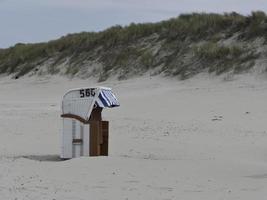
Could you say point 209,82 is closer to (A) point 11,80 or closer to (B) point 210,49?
(B) point 210,49

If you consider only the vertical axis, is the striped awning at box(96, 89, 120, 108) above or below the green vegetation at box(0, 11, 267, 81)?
below

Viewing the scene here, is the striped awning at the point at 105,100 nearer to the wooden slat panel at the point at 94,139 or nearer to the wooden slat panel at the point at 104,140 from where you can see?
the wooden slat panel at the point at 94,139

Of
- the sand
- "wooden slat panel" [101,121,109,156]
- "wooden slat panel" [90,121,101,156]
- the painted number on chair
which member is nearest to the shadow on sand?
the sand

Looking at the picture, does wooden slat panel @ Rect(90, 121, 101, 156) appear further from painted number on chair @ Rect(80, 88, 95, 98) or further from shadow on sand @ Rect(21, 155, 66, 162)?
shadow on sand @ Rect(21, 155, 66, 162)

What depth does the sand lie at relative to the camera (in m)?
8.63

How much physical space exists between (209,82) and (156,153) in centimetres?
960

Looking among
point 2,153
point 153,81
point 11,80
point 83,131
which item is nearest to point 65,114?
point 83,131

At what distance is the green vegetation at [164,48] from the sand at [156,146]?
3.87ft

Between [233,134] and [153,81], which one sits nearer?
[233,134]

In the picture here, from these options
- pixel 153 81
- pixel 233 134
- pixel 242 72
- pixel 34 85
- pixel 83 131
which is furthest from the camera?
pixel 34 85

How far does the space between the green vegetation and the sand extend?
3.87ft

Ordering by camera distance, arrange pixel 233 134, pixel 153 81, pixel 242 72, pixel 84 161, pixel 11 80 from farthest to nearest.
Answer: pixel 11 80 < pixel 153 81 < pixel 242 72 < pixel 233 134 < pixel 84 161

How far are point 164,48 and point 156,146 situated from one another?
45.7 feet

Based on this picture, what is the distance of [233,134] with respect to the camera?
1462 centimetres
